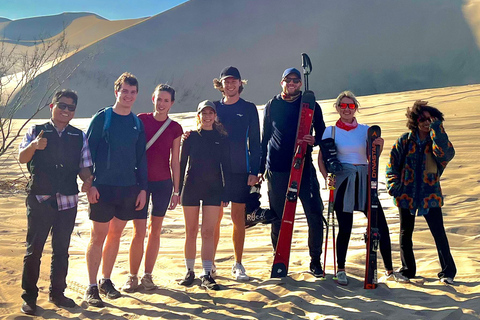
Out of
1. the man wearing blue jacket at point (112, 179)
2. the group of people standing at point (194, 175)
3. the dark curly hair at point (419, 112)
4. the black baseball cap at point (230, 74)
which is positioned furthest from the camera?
the black baseball cap at point (230, 74)

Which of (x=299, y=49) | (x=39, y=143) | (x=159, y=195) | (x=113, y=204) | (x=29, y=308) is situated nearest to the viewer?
(x=39, y=143)

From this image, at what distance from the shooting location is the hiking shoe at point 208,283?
169 inches

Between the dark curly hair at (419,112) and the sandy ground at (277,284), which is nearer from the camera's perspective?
the sandy ground at (277,284)

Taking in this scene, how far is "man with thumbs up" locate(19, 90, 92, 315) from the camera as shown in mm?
3809

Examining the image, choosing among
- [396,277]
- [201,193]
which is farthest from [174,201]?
[396,277]

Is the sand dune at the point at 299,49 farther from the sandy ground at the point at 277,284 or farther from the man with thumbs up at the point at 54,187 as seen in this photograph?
the man with thumbs up at the point at 54,187

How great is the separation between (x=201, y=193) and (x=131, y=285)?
1.07 metres

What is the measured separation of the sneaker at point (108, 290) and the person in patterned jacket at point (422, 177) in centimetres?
265

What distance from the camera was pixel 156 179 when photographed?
431 centimetres

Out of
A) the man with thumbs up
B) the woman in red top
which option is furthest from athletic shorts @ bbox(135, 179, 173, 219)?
the man with thumbs up

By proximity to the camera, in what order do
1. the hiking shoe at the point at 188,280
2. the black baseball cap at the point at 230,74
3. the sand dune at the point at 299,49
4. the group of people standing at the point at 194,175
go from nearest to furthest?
1. the group of people standing at the point at 194,175
2. the hiking shoe at the point at 188,280
3. the black baseball cap at the point at 230,74
4. the sand dune at the point at 299,49

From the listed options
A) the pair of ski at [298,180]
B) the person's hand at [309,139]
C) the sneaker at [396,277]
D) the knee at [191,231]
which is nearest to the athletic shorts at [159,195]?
the knee at [191,231]

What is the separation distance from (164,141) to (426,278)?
278 centimetres

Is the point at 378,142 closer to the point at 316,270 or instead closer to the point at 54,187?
the point at 316,270
